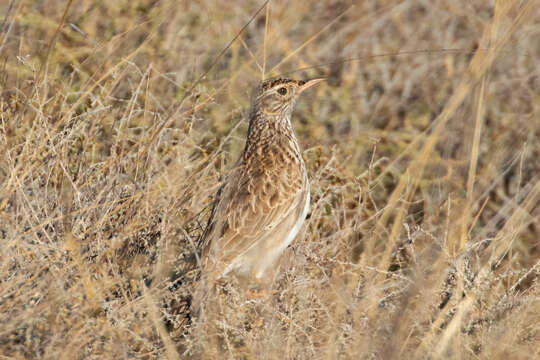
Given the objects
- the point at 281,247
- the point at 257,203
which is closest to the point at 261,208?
the point at 257,203

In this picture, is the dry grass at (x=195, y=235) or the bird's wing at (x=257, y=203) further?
the bird's wing at (x=257, y=203)

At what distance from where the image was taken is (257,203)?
455cm

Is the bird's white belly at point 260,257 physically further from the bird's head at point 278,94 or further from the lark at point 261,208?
the bird's head at point 278,94

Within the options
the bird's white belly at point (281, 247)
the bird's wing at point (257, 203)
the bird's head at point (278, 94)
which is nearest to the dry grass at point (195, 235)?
the bird's white belly at point (281, 247)

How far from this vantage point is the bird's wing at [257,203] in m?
4.45

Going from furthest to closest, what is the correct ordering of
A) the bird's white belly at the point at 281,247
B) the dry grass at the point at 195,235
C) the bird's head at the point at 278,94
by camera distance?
the bird's head at the point at 278,94 < the bird's white belly at the point at 281,247 < the dry grass at the point at 195,235

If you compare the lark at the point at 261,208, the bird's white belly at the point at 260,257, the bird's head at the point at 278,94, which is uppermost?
the bird's head at the point at 278,94

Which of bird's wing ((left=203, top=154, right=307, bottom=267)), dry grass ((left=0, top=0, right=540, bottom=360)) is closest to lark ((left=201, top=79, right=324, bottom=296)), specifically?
bird's wing ((left=203, top=154, right=307, bottom=267))

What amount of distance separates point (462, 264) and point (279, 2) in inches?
168

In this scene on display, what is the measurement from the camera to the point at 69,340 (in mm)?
3160

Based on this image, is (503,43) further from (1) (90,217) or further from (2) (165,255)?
(1) (90,217)

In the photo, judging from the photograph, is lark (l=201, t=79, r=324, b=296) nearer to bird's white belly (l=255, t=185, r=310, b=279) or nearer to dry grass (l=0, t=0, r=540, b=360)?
bird's white belly (l=255, t=185, r=310, b=279)

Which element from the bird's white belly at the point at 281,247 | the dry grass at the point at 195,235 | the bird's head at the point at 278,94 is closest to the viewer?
the dry grass at the point at 195,235

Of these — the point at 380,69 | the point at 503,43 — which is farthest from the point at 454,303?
the point at 380,69
